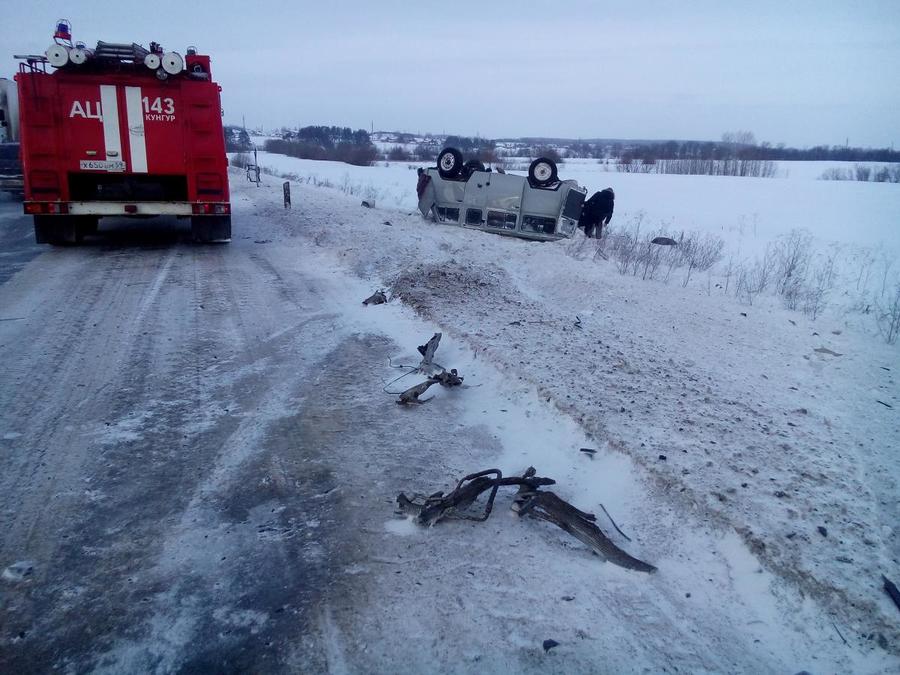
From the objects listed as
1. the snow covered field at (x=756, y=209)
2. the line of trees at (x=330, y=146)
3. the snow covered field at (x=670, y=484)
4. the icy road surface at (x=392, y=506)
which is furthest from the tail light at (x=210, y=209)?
the line of trees at (x=330, y=146)

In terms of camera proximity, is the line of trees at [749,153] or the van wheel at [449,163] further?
the line of trees at [749,153]

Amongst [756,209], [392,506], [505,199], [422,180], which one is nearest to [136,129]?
[422,180]

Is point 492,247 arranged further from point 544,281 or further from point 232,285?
point 232,285

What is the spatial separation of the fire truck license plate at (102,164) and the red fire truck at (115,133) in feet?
0.05

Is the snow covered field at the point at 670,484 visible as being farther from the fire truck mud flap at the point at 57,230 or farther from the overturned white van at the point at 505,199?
the fire truck mud flap at the point at 57,230

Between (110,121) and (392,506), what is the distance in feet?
32.2

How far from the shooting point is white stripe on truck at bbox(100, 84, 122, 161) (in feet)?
33.8

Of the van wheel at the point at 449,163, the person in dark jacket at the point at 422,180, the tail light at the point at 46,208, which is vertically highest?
the van wheel at the point at 449,163

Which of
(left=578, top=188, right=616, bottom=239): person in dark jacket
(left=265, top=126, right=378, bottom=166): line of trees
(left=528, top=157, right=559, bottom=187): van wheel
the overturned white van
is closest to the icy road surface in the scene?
the overturned white van

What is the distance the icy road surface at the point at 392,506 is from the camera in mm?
2691

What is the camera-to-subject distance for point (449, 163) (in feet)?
51.0

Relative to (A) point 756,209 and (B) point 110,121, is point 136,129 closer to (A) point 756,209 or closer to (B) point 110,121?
(B) point 110,121

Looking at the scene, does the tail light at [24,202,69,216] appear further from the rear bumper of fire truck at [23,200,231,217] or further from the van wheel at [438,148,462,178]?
the van wheel at [438,148,462,178]

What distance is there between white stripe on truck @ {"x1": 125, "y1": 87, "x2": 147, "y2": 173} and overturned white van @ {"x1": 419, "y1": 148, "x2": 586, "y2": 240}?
7.03 m
